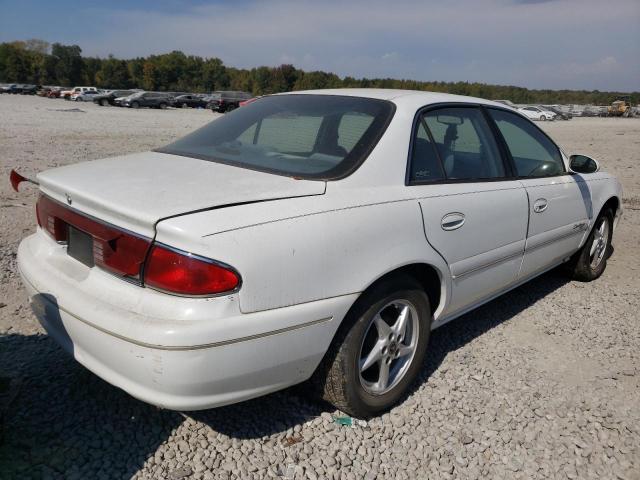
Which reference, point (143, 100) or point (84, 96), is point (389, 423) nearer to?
point (143, 100)

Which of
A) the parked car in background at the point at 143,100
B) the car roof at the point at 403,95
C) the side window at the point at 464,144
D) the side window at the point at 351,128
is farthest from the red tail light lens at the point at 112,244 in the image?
the parked car in background at the point at 143,100

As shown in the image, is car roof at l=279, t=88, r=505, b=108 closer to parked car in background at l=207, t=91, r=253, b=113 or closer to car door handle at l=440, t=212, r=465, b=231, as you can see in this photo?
car door handle at l=440, t=212, r=465, b=231

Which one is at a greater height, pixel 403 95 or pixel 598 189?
pixel 403 95

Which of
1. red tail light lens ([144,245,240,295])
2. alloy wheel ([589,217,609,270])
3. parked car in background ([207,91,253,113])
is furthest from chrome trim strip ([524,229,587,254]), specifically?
parked car in background ([207,91,253,113])

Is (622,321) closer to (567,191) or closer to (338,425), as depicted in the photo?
(567,191)

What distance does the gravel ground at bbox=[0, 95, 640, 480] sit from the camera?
2.29 metres

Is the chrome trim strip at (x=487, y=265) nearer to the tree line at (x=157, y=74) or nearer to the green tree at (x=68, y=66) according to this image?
the tree line at (x=157, y=74)

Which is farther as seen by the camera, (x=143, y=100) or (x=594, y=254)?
(x=143, y=100)

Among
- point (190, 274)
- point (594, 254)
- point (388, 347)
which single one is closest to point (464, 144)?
point (388, 347)

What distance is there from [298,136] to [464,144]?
106 cm

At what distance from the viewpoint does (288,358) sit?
2117 mm

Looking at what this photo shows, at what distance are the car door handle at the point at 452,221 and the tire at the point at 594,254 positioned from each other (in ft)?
7.56

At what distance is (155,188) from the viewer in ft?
7.21

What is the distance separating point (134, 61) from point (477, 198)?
10616 centimetres
